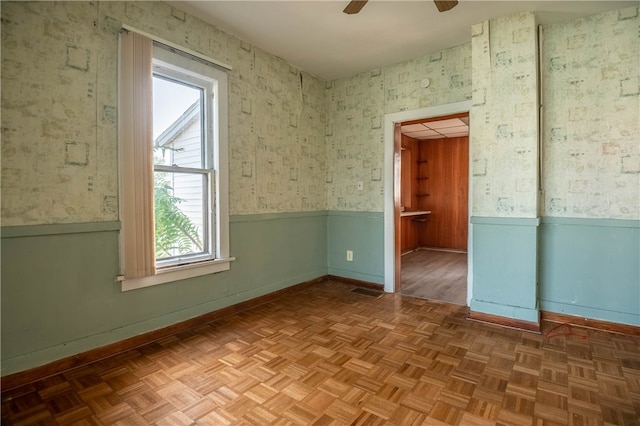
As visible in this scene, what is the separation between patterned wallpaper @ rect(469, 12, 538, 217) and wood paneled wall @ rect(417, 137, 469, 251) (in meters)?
3.80

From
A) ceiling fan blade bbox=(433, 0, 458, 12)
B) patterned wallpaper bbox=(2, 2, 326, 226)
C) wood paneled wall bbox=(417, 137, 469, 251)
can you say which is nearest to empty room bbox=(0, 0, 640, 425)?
patterned wallpaper bbox=(2, 2, 326, 226)

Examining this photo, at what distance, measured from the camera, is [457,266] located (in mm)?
5145

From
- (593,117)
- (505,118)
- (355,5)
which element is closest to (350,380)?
(355,5)

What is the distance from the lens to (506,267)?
2844 mm

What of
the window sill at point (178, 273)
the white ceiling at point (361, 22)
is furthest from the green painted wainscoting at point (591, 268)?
the window sill at point (178, 273)

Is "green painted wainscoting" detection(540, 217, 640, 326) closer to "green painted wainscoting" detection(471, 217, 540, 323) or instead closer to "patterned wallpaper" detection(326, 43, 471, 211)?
"green painted wainscoting" detection(471, 217, 540, 323)

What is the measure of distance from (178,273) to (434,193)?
575cm

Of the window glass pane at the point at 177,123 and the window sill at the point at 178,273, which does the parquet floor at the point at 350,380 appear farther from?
the window glass pane at the point at 177,123

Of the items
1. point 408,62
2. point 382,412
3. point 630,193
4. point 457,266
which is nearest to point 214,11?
point 408,62

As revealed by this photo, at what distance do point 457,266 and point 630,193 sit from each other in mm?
2778

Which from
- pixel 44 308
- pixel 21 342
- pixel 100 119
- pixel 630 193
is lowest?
pixel 21 342

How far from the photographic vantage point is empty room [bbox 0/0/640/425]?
1.83 meters

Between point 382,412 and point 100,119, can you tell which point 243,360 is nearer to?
point 382,412

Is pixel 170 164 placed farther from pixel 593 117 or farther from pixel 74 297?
pixel 593 117
